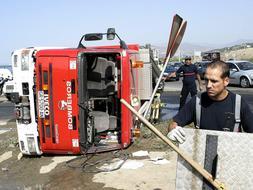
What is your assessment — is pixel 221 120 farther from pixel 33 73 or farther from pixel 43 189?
pixel 33 73

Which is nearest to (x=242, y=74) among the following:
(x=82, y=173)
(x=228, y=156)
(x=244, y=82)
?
(x=244, y=82)

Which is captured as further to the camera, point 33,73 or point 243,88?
point 243,88

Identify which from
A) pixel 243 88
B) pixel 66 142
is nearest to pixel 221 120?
pixel 66 142

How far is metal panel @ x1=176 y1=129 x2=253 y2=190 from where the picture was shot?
9.75ft

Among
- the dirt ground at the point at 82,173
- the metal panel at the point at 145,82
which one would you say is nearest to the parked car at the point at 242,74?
the metal panel at the point at 145,82

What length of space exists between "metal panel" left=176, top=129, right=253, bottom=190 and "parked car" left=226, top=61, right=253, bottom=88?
1767cm

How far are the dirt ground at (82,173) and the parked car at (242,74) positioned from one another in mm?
13508

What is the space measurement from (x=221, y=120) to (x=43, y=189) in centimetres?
363

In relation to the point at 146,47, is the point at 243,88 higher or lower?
lower

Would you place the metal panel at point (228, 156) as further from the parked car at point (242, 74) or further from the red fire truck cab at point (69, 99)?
the parked car at point (242, 74)

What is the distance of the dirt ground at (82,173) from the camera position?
19.4 ft

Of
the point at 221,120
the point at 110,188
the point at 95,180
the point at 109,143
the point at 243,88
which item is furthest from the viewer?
the point at 243,88

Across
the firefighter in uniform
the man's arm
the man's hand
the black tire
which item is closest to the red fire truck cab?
the man's arm

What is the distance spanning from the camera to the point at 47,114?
729 centimetres
